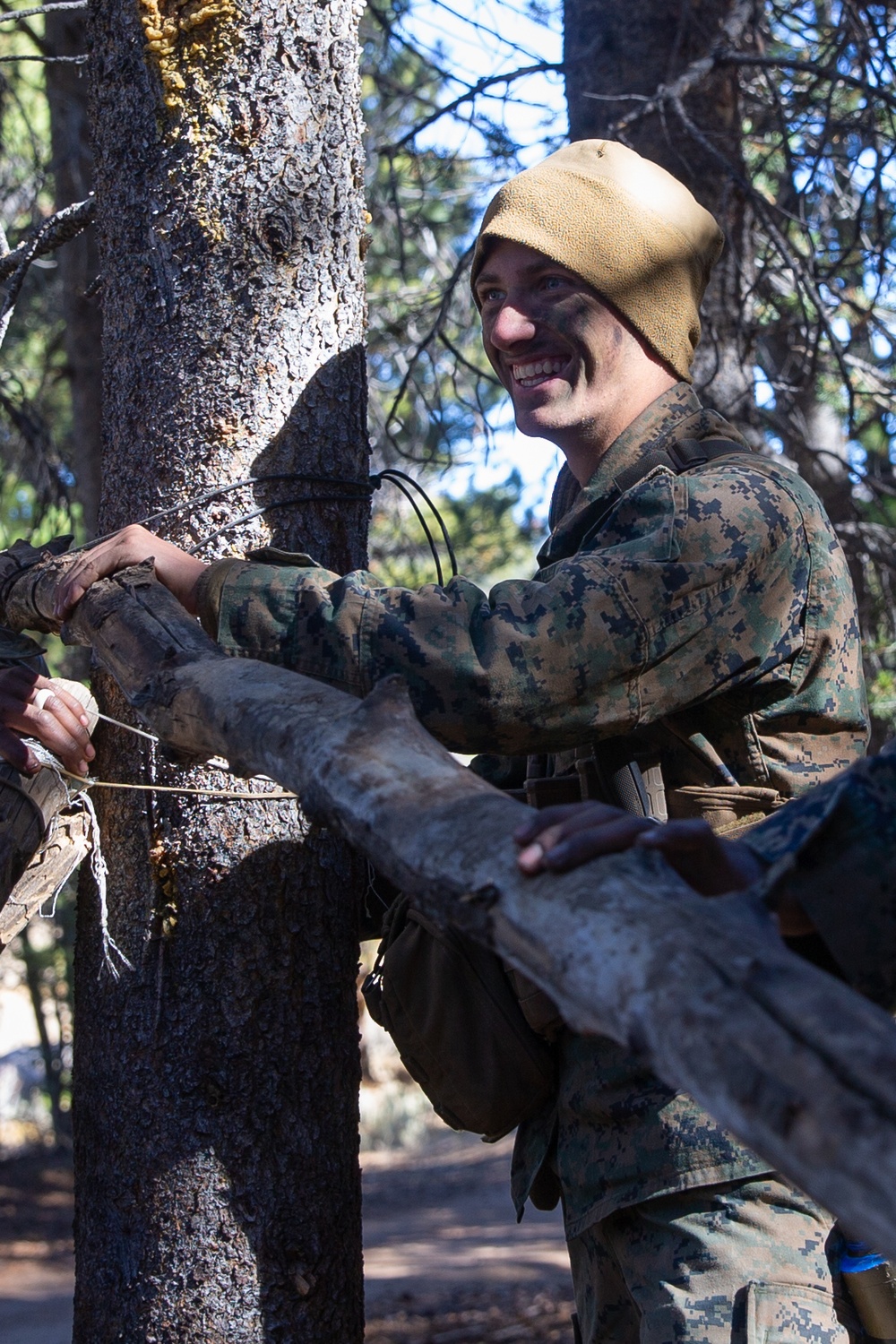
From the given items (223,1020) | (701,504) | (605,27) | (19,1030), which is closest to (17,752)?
(223,1020)

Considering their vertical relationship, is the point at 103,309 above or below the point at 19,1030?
above

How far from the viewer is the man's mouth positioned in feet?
9.24

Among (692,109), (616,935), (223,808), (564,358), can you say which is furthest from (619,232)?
(692,109)

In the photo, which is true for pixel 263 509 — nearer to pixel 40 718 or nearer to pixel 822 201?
pixel 40 718

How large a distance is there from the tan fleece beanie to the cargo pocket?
6.17ft

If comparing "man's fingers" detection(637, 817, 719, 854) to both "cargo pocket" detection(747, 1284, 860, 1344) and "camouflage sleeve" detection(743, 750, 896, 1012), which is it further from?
"cargo pocket" detection(747, 1284, 860, 1344)

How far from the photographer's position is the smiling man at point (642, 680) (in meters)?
2.13

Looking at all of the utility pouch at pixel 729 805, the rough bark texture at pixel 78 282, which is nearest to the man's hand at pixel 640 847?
the utility pouch at pixel 729 805

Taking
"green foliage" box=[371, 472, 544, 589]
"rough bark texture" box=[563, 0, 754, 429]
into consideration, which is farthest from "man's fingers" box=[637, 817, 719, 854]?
"green foliage" box=[371, 472, 544, 589]

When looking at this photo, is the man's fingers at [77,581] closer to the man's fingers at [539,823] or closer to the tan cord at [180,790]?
the tan cord at [180,790]

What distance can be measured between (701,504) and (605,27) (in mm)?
4801

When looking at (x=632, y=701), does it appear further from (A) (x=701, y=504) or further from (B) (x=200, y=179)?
(B) (x=200, y=179)

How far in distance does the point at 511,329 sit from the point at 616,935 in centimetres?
182

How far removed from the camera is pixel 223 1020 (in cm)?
255
